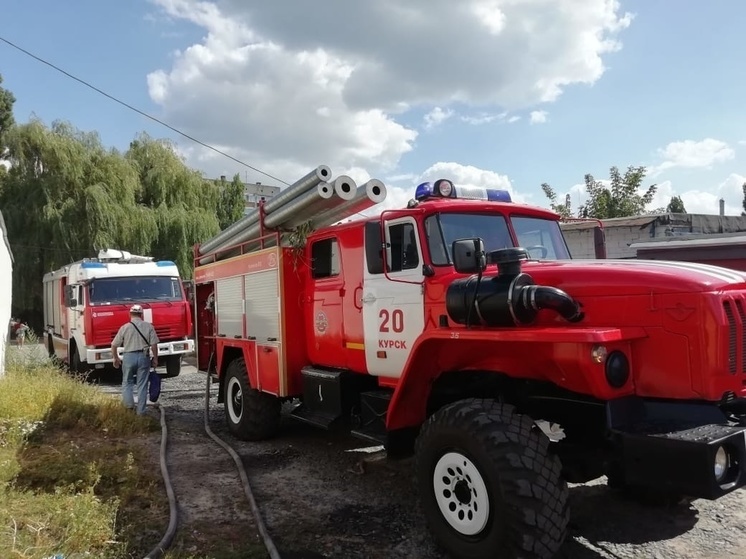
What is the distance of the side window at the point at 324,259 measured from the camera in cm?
586

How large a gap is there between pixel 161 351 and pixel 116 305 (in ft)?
4.47

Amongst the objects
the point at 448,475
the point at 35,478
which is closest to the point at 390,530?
the point at 448,475

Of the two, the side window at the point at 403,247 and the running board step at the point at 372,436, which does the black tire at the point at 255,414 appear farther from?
the side window at the point at 403,247

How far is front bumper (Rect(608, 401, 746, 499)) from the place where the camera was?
295 centimetres

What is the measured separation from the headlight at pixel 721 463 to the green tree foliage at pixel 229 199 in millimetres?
25084

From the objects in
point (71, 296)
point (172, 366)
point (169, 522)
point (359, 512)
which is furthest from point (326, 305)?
point (71, 296)

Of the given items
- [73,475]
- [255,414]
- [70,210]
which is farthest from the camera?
[70,210]

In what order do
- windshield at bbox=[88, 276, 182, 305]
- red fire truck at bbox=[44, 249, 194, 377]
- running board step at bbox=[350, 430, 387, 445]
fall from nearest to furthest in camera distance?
running board step at bbox=[350, 430, 387, 445]
red fire truck at bbox=[44, 249, 194, 377]
windshield at bbox=[88, 276, 182, 305]

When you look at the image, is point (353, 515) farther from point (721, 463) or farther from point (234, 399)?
point (234, 399)

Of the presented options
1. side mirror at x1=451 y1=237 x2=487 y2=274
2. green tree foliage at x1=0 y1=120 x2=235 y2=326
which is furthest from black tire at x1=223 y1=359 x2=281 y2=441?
green tree foliage at x1=0 y1=120 x2=235 y2=326

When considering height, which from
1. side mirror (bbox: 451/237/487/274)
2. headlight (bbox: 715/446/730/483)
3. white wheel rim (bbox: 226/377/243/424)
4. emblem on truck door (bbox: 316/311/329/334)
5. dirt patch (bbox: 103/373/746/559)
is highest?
side mirror (bbox: 451/237/487/274)

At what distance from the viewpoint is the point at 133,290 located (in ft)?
42.2

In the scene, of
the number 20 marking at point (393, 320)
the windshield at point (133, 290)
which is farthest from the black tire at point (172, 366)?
the number 20 marking at point (393, 320)

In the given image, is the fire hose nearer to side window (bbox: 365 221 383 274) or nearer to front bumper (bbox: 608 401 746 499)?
side window (bbox: 365 221 383 274)
